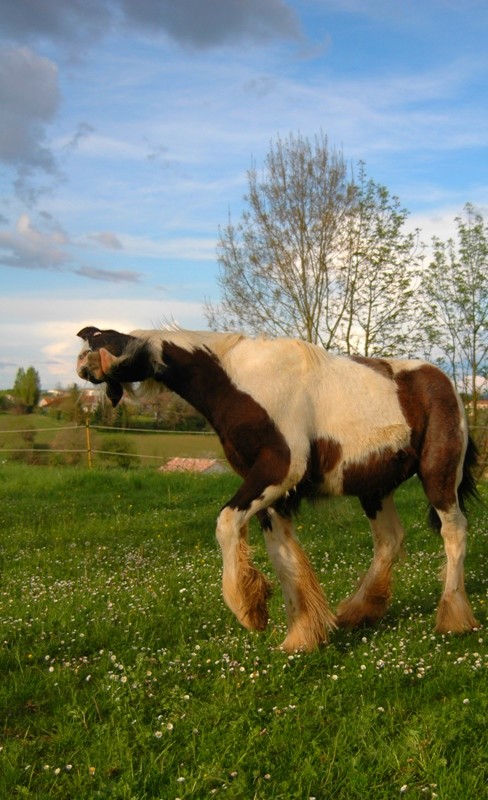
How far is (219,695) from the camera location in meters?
4.66

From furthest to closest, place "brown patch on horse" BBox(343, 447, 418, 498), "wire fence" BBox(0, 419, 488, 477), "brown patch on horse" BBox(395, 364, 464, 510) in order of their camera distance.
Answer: "wire fence" BBox(0, 419, 488, 477), "brown patch on horse" BBox(395, 364, 464, 510), "brown patch on horse" BBox(343, 447, 418, 498)

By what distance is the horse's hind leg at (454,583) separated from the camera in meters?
5.87

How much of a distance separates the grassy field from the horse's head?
6.35 feet

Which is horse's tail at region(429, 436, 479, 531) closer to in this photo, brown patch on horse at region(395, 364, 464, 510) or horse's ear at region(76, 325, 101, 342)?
brown patch on horse at region(395, 364, 464, 510)

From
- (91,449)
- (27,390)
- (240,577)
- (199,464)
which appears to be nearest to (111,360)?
(240,577)

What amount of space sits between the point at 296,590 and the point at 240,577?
1.57 feet

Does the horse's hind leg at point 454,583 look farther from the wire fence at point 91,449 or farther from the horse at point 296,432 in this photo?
the wire fence at point 91,449

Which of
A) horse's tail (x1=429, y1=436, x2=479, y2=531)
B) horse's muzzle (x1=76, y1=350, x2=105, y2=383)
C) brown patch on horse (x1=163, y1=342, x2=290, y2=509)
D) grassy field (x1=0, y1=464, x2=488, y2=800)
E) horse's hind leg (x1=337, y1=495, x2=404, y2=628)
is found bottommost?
grassy field (x1=0, y1=464, x2=488, y2=800)

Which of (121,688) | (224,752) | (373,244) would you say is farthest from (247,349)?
(373,244)

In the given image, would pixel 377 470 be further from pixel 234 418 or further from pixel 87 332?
pixel 87 332

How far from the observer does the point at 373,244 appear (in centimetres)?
2798

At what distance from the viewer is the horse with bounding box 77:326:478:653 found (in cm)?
551

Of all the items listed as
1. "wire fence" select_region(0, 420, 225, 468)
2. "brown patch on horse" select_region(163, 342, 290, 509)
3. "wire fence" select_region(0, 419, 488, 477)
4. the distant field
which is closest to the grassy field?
"brown patch on horse" select_region(163, 342, 290, 509)

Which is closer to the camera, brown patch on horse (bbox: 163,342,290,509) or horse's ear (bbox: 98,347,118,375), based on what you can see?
brown patch on horse (bbox: 163,342,290,509)
